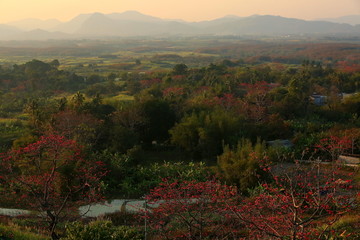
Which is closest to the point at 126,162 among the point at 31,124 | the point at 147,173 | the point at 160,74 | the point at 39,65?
the point at 147,173

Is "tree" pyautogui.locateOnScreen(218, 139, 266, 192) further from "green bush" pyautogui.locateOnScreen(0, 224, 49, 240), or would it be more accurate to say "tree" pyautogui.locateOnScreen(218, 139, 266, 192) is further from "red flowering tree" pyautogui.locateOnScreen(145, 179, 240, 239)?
"green bush" pyautogui.locateOnScreen(0, 224, 49, 240)

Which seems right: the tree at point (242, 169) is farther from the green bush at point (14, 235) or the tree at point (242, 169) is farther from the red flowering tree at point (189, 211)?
the green bush at point (14, 235)

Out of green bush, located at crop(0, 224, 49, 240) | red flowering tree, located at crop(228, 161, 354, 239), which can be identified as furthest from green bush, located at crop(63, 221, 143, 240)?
red flowering tree, located at crop(228, 161, 354, 239)

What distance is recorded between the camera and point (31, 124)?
70.7 ft

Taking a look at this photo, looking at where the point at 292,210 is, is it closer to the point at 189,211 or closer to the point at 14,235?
the point at 189,211

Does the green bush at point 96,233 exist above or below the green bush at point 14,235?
above

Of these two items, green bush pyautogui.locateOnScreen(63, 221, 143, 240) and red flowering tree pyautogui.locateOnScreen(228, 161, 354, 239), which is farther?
green bush pyautogui.locateOnScreen(63, 221, 143, 240)

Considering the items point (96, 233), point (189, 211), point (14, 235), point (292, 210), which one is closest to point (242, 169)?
point (189, 211)

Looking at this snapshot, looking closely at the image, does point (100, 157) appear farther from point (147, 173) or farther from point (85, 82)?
point (85, 82)

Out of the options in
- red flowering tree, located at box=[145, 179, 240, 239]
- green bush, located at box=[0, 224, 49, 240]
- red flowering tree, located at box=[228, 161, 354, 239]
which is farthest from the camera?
red flowering tree, located at box=[145, 179, 240, 239]

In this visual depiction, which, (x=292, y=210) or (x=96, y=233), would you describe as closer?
(x=292, y=210)

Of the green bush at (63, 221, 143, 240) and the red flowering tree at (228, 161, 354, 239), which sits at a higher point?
the red flowering tree at (228, 161, 354, 239)

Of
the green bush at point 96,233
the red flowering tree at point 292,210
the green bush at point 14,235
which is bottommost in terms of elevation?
the green bush at point 14,235

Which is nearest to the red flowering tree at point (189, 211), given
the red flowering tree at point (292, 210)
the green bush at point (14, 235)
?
the red flowering tree at point (292, 210)
